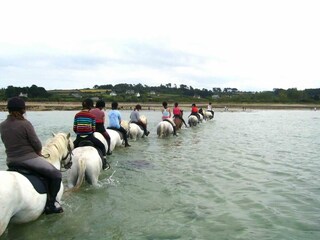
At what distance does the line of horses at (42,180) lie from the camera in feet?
17.3

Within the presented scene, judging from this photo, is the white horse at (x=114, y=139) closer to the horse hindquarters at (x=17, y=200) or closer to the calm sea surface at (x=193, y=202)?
the calm sea surface at (x=193, y=202)

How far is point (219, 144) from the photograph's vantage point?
1933 cm

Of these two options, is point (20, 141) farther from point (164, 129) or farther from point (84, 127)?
point (164, 129)

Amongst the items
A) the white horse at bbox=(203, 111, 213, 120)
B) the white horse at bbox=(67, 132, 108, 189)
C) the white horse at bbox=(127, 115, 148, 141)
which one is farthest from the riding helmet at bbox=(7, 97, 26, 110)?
the white horse at bbox=(203, 111, 213, 120)

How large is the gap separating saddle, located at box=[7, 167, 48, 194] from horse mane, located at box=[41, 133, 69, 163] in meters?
1.17

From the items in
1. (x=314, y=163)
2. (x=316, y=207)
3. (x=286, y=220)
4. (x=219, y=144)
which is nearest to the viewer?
(x=286, y=220)

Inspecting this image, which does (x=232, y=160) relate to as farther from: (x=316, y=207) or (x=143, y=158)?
(x=316, y=207)

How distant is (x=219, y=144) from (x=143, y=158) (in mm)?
6145

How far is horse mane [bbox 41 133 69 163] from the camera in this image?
7711 millimetres

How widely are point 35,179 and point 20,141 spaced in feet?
2.33

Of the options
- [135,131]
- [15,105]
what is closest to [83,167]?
[15,105]

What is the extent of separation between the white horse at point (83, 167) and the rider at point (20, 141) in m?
2.12

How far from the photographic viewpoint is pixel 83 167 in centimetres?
852

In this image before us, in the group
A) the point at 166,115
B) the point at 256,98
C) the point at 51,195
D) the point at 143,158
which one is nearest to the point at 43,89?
the point at 256,98
